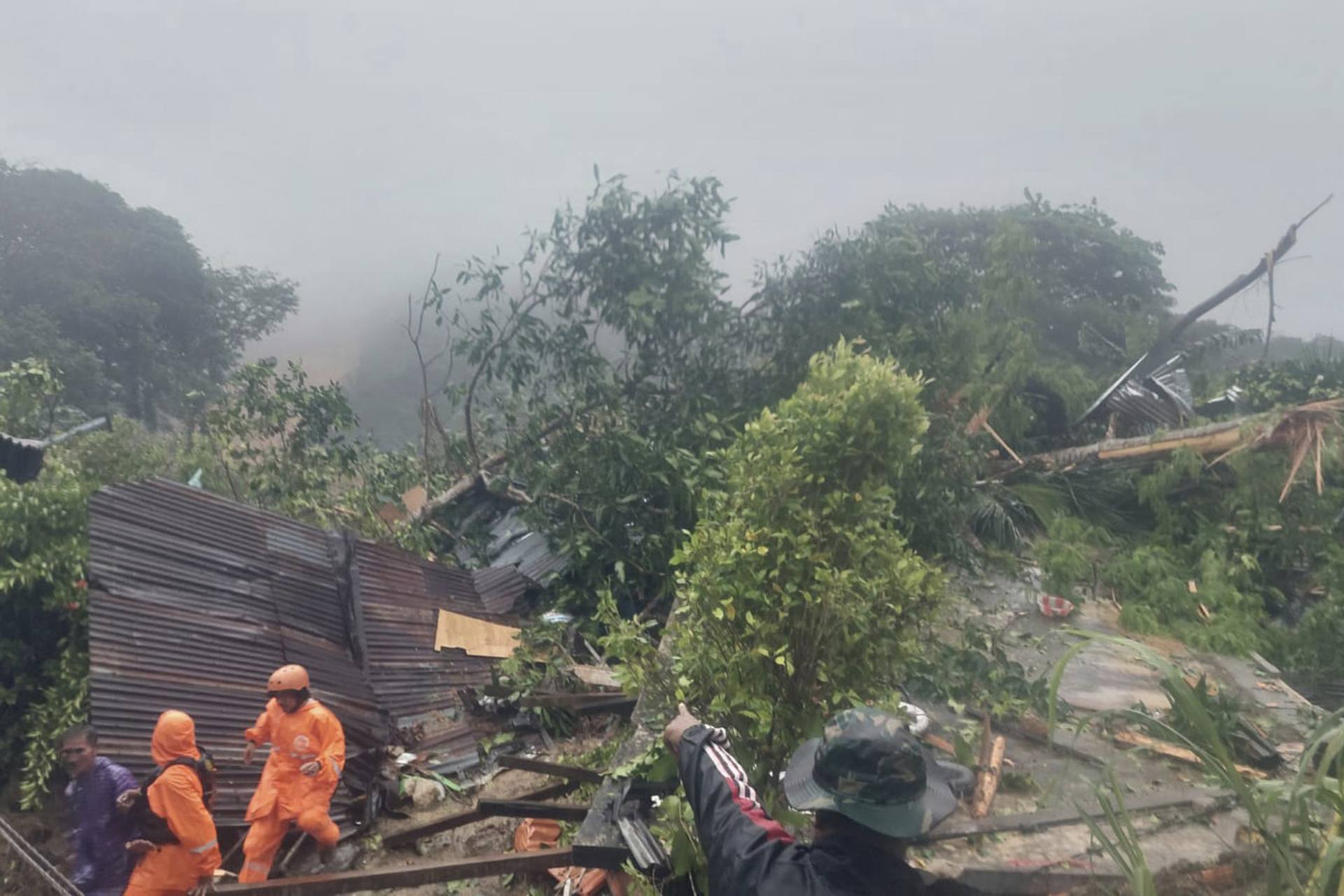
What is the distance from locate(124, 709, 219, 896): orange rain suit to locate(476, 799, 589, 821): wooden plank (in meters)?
1.23

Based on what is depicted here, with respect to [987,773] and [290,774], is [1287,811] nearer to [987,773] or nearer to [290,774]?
[987,773]

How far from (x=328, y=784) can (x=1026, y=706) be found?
3.53m

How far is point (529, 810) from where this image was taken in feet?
10.7

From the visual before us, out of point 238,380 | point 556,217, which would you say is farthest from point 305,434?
point 556,217

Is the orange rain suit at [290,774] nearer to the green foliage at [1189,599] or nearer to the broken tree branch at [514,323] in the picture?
the broken tree branch at [514,323]

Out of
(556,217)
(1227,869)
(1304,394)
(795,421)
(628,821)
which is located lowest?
(628,821)

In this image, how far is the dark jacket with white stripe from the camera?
1606 millimetres

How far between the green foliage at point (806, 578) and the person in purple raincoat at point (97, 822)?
8.08 feet

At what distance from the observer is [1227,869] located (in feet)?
6.97

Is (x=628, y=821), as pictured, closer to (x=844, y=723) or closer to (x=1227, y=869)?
(x=844, y=723)

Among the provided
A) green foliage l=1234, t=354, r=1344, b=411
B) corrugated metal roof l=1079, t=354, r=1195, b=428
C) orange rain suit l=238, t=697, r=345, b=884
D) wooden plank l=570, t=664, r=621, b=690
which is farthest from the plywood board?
green foliage l=1234, t=354, r=1344, b=411

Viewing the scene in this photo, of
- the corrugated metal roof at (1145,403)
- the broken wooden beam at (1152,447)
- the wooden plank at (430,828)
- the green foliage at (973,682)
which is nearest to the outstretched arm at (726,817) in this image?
the wooden plank at (430,828)

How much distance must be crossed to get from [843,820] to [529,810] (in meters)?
2.00

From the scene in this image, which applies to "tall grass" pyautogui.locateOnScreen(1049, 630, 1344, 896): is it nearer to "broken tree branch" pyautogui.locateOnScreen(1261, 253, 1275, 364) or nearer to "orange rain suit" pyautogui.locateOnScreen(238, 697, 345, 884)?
"orange rain suit" pyautogui.locateOnScreen(238, 697, 345, 884)
